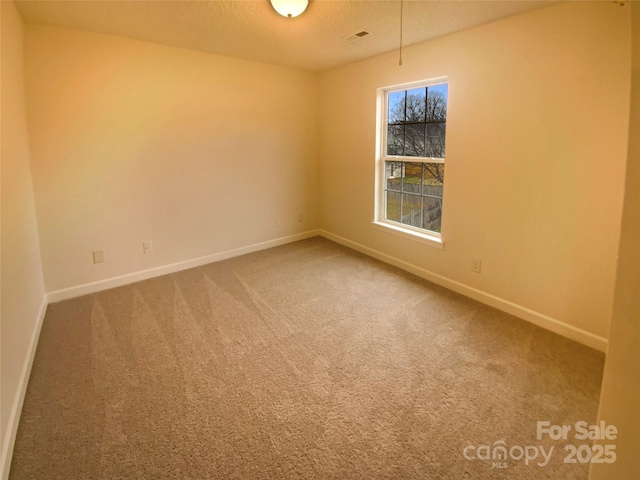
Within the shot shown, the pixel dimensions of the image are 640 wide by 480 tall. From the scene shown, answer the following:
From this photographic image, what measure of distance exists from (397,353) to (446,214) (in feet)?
5.10

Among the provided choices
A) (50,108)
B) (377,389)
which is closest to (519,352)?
(377,389)

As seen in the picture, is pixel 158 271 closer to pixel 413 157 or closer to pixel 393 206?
pixel 393 206

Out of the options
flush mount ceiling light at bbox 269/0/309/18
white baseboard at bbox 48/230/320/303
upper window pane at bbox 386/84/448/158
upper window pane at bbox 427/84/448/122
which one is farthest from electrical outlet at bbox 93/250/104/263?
upper window pane at bbox 427/84/448/122

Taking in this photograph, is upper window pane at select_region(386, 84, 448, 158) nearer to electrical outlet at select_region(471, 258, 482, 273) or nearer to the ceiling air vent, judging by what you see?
the ceiling air vent

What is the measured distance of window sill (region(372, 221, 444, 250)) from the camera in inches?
136

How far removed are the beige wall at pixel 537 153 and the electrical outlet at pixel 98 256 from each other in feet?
10.3

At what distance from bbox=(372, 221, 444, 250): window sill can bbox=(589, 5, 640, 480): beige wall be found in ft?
8.81

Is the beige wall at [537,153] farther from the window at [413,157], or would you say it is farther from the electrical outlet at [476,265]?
the window at [413,157]

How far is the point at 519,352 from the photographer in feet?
7.79

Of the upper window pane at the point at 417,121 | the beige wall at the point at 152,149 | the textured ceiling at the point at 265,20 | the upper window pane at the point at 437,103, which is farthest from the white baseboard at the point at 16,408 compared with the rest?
the upper window pane at the point at 437,103

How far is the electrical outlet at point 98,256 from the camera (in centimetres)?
334

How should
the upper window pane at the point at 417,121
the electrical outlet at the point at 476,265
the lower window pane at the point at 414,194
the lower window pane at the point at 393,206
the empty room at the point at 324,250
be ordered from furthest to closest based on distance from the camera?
the lower window pane at the point at 393,206, the lower window pane at the point at 414,194, the upper window pane at the point at 417,121, the electrical outlet at the point at 476,265, the empty room at the point at 324,250

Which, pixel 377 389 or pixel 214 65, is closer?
pixel 377 389

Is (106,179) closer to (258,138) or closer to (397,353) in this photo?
(258,138)
